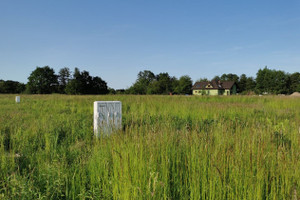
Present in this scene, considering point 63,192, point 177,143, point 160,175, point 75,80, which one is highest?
point 75,80

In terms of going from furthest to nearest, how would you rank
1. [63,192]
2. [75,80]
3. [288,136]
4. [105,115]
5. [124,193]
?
[75,80]
[105,115]
[288,136]
[63,192]
[124,193]

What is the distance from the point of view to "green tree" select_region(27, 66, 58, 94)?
2470 inches

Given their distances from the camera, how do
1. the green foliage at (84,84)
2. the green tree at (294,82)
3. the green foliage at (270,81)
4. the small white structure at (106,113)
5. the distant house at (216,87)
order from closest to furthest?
1. the small white structure at (106,113)
2. the green foliage at (84,84)
3. the green foliage at (270,81)
4. the distant house at (216,87)
5. the green tree at (294,82)

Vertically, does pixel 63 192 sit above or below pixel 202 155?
below

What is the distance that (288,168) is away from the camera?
2.05 metres

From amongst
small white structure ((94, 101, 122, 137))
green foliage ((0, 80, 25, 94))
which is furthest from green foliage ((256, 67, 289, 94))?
green foliage ((0, 80, 25, 94))

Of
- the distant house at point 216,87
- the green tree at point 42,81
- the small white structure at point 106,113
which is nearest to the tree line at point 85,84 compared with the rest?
the green tree at point 42,81

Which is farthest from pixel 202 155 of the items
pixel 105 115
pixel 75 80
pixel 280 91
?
pixel 280 91

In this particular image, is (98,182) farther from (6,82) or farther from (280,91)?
(6,82)

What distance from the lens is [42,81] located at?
213 ft

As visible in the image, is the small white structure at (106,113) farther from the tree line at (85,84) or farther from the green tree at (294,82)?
the green tree at (294,82)

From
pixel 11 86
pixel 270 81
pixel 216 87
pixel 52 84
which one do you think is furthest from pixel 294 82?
pixel 11 86

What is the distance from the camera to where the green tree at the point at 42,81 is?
62.8 meters

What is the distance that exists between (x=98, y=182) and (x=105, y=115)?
2.67 meters
